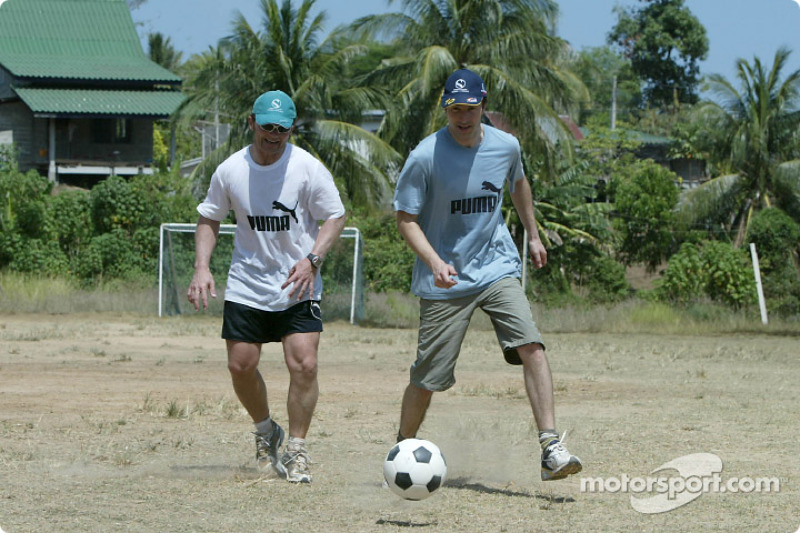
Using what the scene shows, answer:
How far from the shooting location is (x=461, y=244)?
5.55 m

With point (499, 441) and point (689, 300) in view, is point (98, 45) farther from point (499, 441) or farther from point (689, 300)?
point (499, 441)

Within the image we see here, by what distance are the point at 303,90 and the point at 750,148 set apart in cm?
1266

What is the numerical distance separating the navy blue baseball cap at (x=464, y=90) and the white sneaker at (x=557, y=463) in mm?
1719

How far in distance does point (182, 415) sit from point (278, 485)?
101 inches

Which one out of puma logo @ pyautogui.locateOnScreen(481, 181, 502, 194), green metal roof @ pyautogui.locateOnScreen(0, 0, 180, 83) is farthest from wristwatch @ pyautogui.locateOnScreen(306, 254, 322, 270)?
green metal roof @ pyautogui.locateOnScreen(0, 0, 180, 83)

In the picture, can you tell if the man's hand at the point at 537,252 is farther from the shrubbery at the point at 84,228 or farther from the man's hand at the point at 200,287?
the shrubbery at the point at 84,228

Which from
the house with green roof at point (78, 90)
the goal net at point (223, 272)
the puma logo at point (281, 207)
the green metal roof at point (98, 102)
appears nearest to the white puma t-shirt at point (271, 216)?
the puma logo at point (281, 207)

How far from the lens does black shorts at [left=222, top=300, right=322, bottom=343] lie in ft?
18.7

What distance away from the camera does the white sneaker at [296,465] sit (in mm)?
5555

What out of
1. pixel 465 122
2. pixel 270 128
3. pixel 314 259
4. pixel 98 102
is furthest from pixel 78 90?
pixel 465 122

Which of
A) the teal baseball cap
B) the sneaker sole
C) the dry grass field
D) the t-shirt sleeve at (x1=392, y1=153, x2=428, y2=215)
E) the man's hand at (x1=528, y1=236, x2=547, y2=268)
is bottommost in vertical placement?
the dry grass field

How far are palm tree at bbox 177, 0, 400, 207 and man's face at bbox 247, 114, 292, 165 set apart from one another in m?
19.7

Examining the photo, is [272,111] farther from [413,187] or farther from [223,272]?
[223,272]

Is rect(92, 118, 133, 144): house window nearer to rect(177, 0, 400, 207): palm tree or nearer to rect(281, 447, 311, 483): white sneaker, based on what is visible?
rect(177, 0, 400, 207): palm tree
